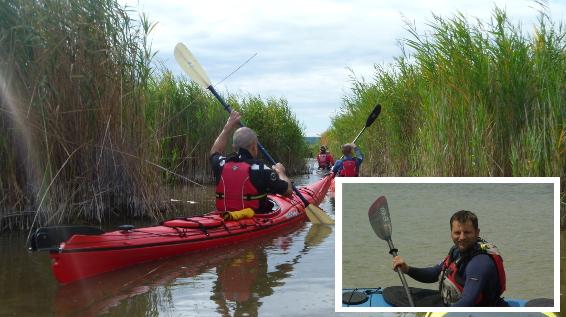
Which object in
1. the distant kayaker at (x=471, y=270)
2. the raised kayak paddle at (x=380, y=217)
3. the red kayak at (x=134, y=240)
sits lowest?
the red kayak at (x=134, y=240)

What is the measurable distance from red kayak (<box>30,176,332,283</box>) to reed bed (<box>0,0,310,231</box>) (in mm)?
1282

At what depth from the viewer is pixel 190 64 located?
8383 mm

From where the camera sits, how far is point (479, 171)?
6219 millimetres

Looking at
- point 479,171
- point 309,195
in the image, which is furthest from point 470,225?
point 309,195

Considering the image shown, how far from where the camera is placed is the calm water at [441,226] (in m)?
1.78

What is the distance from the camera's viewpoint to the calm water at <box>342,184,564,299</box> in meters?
1.78

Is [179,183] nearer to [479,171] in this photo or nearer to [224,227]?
[224,227]

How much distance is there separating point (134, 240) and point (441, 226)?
11.4ft

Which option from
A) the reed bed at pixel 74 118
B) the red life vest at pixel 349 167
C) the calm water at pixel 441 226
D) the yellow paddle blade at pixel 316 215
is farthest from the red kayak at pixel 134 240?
the red life vest at pixel 349 167

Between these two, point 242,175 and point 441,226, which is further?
point 242,175

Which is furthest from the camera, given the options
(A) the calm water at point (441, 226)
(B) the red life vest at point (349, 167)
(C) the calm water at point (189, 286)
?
(B) the red life vest at point (349, 167)

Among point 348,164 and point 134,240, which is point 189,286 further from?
point 348,164

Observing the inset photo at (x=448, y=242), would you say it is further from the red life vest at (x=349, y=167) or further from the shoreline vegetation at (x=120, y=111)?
the red life vest at (x=349, y=167)

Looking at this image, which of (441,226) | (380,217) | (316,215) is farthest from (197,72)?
(380,217)
